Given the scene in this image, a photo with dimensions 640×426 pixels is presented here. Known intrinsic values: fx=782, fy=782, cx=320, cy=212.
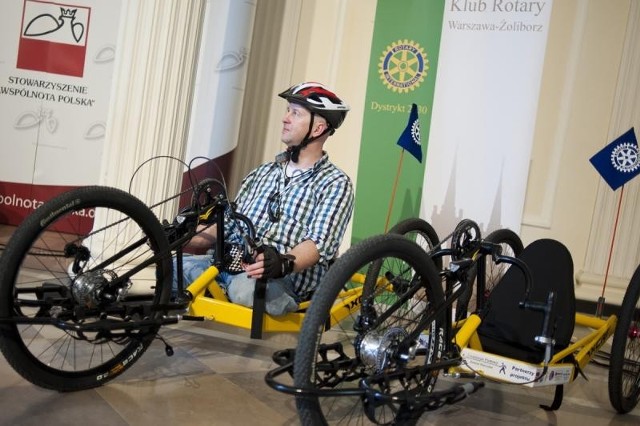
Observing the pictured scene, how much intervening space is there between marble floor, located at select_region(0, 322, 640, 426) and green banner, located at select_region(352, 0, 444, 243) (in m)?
2.18

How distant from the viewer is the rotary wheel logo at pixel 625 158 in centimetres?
529

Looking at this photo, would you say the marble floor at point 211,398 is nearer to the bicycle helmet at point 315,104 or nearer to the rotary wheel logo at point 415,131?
the bicycle helmet at point 315,104

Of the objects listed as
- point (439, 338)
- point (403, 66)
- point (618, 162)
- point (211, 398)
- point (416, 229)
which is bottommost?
point (211, 398)

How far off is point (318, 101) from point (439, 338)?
1.27 metres

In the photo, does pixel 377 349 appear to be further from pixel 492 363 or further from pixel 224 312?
pixel 224 312

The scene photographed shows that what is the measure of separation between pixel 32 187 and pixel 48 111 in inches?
25.4

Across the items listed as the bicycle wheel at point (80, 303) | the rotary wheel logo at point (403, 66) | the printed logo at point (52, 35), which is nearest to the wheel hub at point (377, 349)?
the bicycle wheel at point (80, 303)

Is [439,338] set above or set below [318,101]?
below

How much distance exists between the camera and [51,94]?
6406 millimetres

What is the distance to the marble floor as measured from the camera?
2637mm

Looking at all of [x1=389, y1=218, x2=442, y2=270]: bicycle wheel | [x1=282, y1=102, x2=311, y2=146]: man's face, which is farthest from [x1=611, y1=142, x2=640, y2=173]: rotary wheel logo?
[x1=282, y1=102, x2=311, y2=146]: man's face

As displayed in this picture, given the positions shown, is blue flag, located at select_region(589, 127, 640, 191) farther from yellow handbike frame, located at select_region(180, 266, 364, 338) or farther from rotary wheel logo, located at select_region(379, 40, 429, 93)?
yellow handbike frame, located at select_region(180, 266, 364, 338)

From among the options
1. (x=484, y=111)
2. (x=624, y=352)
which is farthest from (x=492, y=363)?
(x=484, y=111)

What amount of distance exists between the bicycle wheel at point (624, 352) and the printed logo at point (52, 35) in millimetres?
4686
